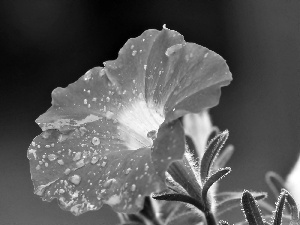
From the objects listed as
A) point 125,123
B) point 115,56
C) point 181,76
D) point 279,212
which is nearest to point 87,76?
point 125,123

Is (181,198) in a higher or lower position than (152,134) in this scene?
lower

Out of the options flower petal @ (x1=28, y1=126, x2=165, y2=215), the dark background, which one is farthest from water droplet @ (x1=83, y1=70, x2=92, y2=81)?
the dark background

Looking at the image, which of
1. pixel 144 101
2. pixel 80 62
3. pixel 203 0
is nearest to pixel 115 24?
pixel 80 62

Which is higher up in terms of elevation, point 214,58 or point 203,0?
point 203,0

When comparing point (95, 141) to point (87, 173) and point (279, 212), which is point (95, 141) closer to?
point (87, 173)

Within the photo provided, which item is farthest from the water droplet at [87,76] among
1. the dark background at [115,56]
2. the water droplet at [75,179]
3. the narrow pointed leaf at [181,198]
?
the dark background at [115,56]

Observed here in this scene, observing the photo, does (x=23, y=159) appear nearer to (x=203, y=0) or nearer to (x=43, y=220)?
(x=43, y=220)

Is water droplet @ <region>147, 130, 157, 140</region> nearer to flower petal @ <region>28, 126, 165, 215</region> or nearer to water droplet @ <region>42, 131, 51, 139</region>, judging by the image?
flower petal @ <region>28, 126, 165, 215</region>

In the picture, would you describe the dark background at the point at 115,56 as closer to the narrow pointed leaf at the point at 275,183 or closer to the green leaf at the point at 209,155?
the narrow pointed leaf at the point at 275,183

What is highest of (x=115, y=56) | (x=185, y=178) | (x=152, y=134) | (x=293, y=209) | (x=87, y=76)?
(x=115, y=56)
